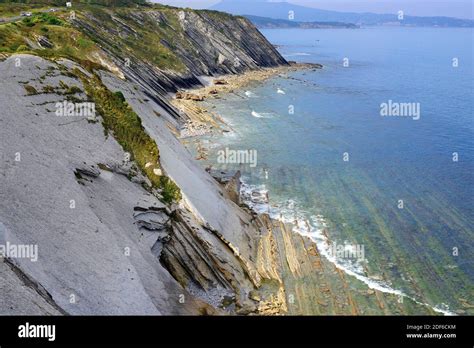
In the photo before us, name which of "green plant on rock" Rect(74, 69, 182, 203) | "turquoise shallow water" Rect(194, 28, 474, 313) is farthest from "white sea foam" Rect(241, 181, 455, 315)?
"green plant on rock" Rect(74, 69, 182, 203)

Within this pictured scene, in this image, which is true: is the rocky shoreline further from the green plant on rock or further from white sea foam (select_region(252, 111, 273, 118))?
the green plant on rock

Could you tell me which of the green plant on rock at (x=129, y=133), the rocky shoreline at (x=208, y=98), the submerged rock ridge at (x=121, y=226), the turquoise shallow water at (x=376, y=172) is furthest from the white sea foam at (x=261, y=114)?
the green plant on rock at (x=129, y=133)

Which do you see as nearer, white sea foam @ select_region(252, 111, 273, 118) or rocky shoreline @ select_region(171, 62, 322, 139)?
rocky shoreline @ select_region(171, 62, 322, 139)

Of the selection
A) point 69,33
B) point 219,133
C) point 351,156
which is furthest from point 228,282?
point 69,33

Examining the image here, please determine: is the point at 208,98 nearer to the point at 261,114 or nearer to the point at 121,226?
the point at 261,114

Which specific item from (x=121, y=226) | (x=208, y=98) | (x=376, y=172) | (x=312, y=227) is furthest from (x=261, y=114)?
(x=121, y=226)

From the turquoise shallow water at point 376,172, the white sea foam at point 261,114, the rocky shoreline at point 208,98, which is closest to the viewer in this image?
Result: the turquoise shallow water at point 376,172

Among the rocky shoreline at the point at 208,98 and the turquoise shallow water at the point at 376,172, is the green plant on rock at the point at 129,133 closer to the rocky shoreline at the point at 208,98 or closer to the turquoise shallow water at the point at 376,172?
the turquoise shallow water at the point at 376,172

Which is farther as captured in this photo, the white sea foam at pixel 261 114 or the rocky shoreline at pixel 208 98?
the white sea foam at pixel 261 114
